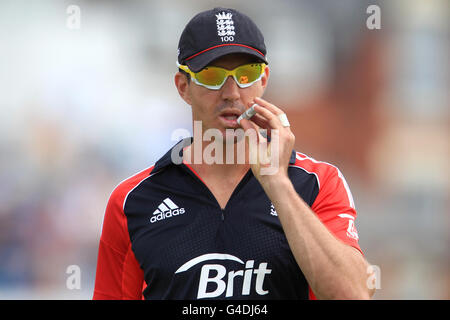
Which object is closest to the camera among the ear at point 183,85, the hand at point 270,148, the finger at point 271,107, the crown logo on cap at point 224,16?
the hand at point 270,148

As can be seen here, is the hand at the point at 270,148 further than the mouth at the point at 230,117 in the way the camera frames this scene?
No

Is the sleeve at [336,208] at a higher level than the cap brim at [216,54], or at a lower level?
lower

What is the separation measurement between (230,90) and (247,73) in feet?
0.37

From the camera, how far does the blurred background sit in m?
7.36

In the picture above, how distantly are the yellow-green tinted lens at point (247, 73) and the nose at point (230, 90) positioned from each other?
3 centimetres

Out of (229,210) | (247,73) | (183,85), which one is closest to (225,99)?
(247,73)

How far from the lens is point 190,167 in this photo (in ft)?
10.4

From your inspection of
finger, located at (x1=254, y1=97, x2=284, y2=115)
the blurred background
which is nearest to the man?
finger, located at (x1=254, y1=97, x2=284, y2=115)

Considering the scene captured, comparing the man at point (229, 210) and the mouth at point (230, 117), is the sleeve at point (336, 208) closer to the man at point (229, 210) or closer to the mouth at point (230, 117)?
the man at point (229, 210)

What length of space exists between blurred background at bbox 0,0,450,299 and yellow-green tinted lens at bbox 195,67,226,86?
449 cm

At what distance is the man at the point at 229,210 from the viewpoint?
2.59 m

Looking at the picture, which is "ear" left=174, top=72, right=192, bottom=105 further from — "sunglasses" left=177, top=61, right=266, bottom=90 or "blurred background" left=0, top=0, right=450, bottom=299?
"blurred background" left=0, top=0, right=450, bottom=299

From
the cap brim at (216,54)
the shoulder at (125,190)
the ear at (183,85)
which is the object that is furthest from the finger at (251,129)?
the shoulder at (125,190)
